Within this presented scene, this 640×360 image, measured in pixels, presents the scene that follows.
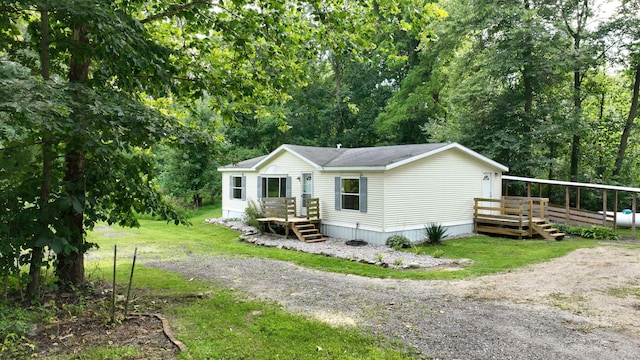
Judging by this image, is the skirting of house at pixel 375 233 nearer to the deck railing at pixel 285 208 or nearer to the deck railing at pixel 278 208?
the deck railing at pixel 285 208

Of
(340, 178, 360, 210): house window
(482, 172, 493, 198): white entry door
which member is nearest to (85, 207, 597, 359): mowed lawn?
(482, 172, 493, 198): white entry door

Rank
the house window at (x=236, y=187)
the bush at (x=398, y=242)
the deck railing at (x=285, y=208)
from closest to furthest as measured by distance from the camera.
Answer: the bush at (x=398, y=242), the deck railing at (x=285, y=208), the house window at (x=236, y=187)

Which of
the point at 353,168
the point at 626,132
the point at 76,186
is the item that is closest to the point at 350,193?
the point at 353,168

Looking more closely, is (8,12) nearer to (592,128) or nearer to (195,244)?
(195,244)

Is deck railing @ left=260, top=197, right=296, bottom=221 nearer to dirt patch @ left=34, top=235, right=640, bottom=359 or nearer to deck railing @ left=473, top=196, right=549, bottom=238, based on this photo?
dirt patch @ left=34, top=235, right=640, bottom=359

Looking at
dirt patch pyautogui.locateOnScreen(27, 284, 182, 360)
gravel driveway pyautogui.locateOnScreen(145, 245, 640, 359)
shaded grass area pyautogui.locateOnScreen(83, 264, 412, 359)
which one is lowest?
gravel driveway pyautogui.locateOnScreen(145, 245, 640, 359)

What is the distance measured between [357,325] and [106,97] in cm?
404

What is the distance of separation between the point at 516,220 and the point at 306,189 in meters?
7.41

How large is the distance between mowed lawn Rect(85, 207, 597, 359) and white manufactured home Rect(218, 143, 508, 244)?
1237 mm

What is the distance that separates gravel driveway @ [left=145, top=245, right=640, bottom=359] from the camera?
4344mm

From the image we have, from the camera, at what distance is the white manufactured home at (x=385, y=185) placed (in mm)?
12320

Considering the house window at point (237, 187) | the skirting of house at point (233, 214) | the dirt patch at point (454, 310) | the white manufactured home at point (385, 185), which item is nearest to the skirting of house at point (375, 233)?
the white manufactured home at point (385, 185)

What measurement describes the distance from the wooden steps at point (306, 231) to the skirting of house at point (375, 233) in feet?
1.50

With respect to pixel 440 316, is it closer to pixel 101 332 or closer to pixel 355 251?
pixel 101 332
